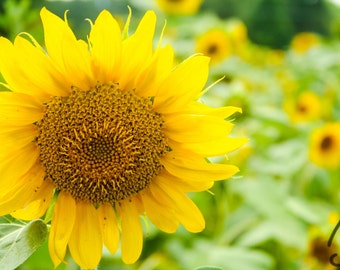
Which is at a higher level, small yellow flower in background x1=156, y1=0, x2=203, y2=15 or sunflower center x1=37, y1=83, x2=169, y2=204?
sunflower center x1=37, y1=83, x2=169, y2=204

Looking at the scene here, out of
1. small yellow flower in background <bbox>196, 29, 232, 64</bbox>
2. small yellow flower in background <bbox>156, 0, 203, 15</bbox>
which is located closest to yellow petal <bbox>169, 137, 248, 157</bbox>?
small yellow flower in background <bbox>196, 29, 232, 64</bbox>

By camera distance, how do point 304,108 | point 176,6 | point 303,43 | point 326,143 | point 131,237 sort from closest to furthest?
point 131,237
point 326,143
point 304,108
point 176,6
point 303,43

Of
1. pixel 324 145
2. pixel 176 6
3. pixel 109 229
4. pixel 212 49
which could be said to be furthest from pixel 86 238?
pixel 176 6

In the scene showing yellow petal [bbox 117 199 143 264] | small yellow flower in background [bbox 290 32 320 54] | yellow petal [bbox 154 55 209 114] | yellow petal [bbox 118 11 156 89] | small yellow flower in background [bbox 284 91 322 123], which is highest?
yellow petal [bbox 118 11 156 89]

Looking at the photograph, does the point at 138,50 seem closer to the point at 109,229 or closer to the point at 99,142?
the point at 99,142

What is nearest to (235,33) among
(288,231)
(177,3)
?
(177,3)

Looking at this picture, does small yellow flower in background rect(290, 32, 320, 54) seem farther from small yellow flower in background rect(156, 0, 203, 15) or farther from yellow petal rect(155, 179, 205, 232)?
yellow petal rect(155, 179, 205, 232)

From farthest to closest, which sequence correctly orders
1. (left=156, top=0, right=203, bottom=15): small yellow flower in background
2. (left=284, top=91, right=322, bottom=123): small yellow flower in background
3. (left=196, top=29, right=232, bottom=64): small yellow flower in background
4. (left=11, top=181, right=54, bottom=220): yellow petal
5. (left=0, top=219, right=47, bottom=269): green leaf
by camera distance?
(left=156, top=0, right=203, bottom=15): small yellow flower in background < (left=196, top=29, right=232, bottom=64): small yellow flower in background < (left=284, top=91, right=322, bottom=123): small yellow flower in background < (left=11, top=181, right=54, bottom=220): yellow petal < (left=0, top=219, right=47, bottom=269): green leaf
